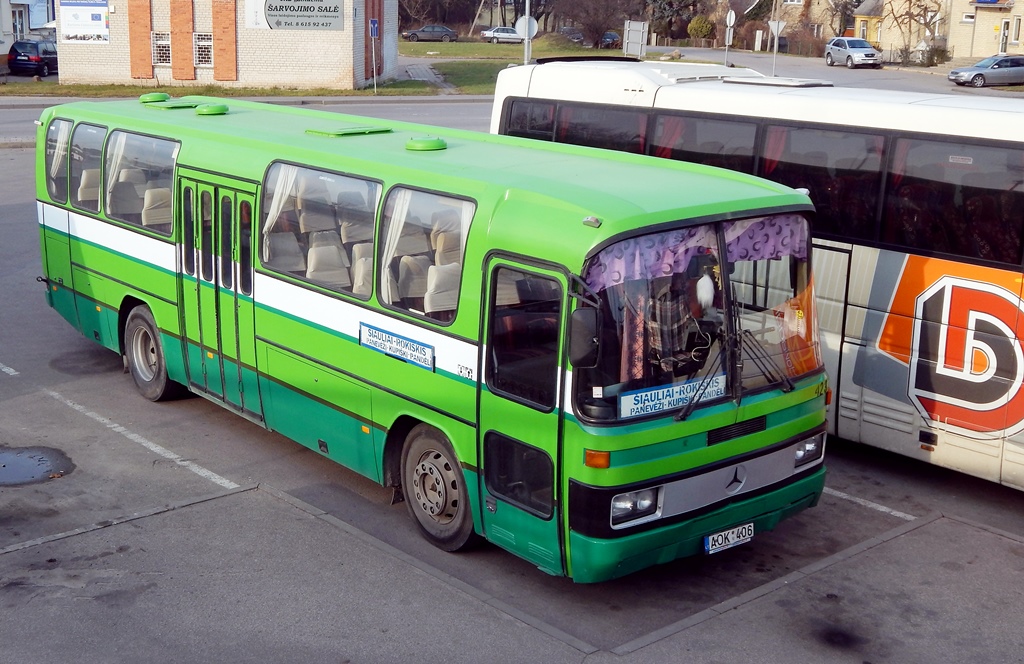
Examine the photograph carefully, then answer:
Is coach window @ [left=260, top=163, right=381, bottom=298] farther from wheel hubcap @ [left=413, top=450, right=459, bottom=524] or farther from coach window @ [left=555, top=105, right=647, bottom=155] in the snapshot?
coach window @ [left=555, top=105, right=647, bottom=155]

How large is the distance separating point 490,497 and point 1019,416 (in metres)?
3.99

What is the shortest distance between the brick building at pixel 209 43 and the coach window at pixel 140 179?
114 feet

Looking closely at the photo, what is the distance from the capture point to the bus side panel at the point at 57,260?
1178cm

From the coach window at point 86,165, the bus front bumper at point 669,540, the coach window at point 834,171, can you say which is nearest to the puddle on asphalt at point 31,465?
the coach window at point 86,165

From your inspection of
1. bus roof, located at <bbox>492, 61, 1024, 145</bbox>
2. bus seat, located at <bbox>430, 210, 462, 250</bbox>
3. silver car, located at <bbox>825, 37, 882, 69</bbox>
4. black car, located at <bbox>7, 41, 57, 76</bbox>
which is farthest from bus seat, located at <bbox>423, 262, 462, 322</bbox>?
silver car, located at <bbox>825, 37, 882, 69</bbox>

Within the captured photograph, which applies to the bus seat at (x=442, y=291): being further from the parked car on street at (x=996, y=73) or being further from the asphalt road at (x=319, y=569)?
the parked car on street at (x=996, y=73)

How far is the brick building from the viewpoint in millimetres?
44031

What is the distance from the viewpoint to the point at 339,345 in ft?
27.0

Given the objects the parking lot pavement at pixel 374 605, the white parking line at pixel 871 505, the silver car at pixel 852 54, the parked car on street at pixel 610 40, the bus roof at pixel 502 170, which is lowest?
the white parking line at pixel 871 505

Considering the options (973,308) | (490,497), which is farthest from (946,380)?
(490,497)

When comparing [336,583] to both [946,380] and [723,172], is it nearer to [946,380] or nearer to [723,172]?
[723,172]

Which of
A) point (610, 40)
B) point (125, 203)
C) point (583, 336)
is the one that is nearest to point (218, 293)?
point (125, 203)

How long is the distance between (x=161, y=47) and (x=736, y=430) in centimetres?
4263

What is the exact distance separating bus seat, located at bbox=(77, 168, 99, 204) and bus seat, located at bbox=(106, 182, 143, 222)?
302 millimetres
